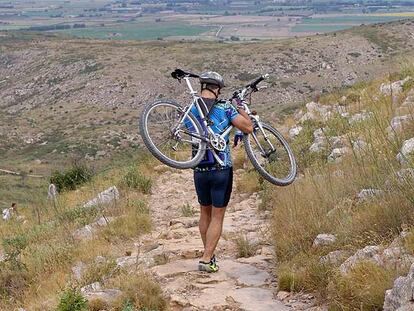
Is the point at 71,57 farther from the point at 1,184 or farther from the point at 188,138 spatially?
the point at 188,138

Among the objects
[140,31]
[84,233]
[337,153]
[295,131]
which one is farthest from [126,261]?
[140,31]

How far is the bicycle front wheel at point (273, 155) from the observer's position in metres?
7.35

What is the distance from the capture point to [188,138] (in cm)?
625

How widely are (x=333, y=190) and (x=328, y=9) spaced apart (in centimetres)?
19214

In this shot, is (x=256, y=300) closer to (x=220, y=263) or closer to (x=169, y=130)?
(x=220, y=263)

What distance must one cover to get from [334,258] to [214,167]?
1582mm

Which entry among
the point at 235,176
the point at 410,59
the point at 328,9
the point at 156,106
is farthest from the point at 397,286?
the point at 328,9

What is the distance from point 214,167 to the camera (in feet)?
20.5

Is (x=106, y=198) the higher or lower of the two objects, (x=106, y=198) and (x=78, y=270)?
the lower

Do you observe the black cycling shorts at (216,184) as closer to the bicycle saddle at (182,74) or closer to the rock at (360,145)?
the bicycle saddle at (182,74)

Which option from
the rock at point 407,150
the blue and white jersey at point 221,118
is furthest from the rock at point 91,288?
the rock at point 407,150

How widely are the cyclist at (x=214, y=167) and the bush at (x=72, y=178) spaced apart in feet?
29.7

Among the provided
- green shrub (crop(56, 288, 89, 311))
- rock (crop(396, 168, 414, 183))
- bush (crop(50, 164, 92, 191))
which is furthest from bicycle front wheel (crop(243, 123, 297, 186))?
bush (crop(50, 164, 92, 191))

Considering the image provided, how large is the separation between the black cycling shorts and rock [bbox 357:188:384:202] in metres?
1.28
